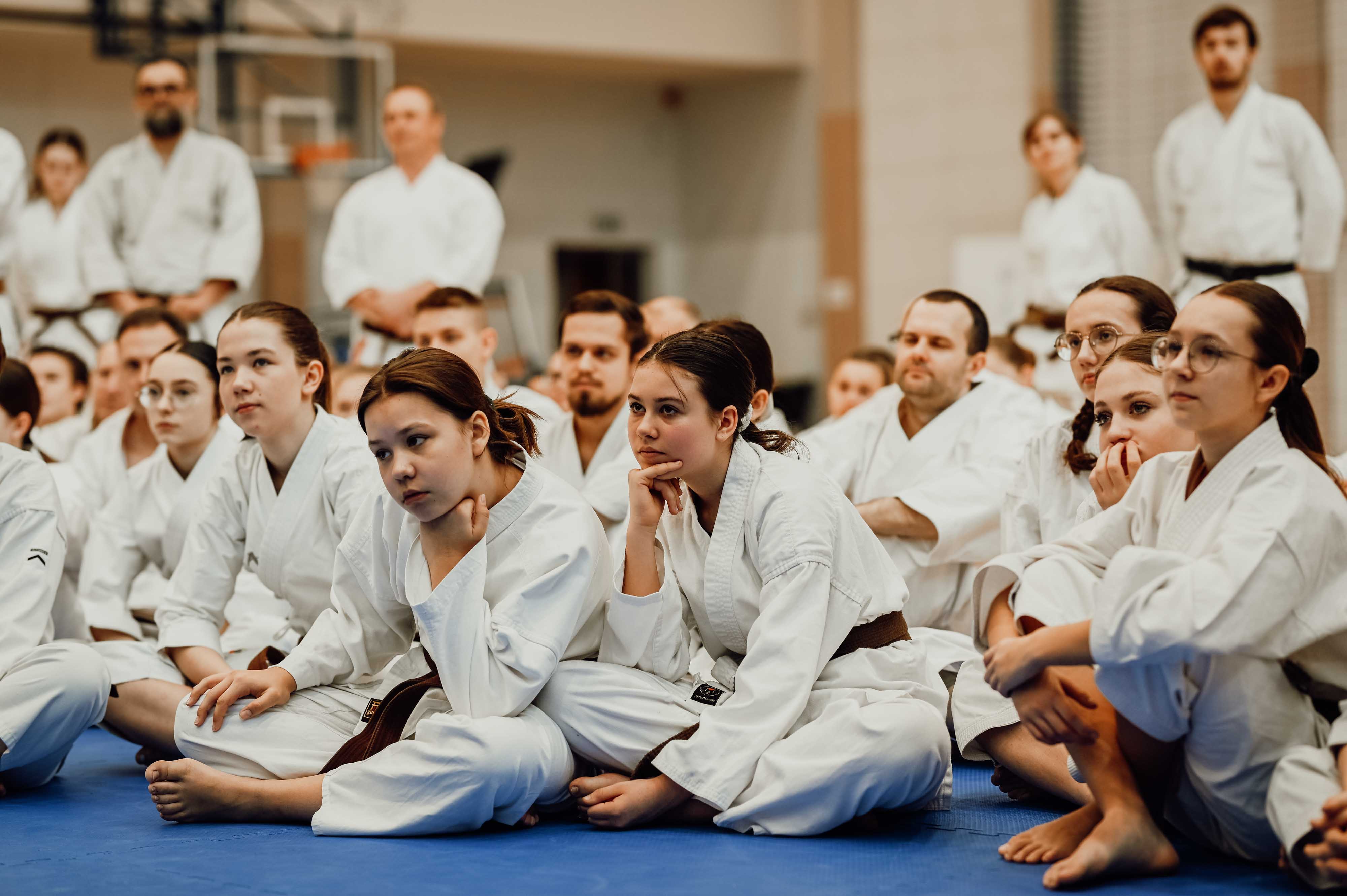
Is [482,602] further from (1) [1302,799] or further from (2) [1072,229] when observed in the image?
(2) [1072,229]

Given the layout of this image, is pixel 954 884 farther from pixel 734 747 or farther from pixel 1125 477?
pixel 1125 477

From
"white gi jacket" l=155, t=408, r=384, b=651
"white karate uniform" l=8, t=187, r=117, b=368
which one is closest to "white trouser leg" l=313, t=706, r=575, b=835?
"white gi jacket" l=155, t=408, r=384, b=651

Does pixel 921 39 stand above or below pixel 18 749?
above

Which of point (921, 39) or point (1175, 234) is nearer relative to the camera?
point (1175, 234)

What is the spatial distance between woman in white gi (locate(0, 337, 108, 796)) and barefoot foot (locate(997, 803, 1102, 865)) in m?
1.97

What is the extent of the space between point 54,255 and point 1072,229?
4.80 m

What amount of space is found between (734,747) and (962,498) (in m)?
1.26

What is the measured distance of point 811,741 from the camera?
8.44ft

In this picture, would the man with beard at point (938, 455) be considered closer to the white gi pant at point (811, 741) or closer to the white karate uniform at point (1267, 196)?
the white gi pant at point (811, 741)

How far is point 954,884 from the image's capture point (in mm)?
2258

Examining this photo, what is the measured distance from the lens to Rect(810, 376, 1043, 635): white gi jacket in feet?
11.8

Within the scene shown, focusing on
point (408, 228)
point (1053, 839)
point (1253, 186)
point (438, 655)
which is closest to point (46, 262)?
point (408, 228)

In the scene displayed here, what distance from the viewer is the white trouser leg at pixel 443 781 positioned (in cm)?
259

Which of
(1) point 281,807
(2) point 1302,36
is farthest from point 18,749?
(2) point 1302,36
